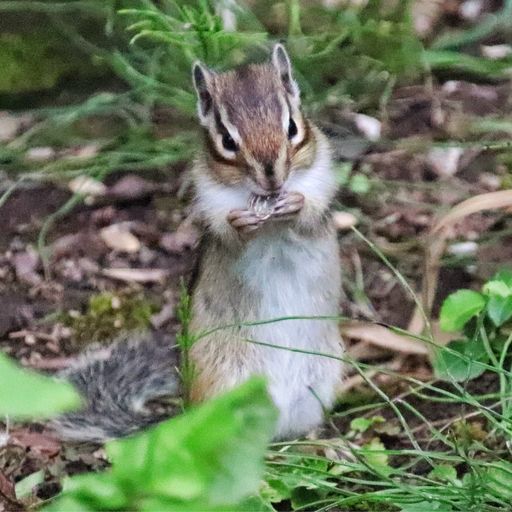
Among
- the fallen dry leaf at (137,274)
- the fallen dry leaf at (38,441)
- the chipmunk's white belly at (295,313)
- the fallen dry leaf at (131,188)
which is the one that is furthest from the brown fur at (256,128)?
the fallen dry leaf at (131,188)

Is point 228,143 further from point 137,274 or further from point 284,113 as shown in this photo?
point 137,274

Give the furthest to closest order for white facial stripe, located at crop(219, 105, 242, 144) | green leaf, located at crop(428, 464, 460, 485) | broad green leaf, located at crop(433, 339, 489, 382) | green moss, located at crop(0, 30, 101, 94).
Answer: green moss, located at crop(0, 30, 101, 94)
broad green leaf, located at crop(433, 339, 489, 382)
white facial stripe, located at crop(219, 105, 242, 144)
green leaf, located at crop(428, 464, 460, 485)

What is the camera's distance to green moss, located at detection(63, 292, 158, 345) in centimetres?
317

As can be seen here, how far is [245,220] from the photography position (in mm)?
2367

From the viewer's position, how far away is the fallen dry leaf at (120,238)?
3592 mm

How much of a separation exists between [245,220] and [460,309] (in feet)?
2.06

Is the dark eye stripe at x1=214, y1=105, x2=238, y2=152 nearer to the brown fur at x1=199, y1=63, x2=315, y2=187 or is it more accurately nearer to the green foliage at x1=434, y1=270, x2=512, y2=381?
the brown fur at x1=199, y1=63, x2=315, y2=187

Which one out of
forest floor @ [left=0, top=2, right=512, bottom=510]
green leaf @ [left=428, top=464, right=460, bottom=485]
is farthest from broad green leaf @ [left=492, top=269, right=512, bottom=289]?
green leaf @ [left=428, top=464, right=460, bottom=485]

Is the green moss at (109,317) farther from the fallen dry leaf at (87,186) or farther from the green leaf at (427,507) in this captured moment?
the green leaf at (427,507)

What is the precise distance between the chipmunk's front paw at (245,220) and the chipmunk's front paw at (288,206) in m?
0.04

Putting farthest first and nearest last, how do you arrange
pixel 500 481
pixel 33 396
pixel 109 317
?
pixel 109 317, pixel 500 481, pixel 33 396

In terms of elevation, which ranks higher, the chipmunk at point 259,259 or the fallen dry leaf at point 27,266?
the chipmunk at point 259,259

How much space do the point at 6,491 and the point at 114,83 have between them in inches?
105

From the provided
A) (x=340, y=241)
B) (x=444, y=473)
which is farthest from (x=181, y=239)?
(x=444, y=473)
